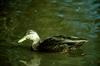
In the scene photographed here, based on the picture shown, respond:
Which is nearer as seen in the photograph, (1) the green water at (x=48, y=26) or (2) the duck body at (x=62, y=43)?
(1) the green water at (x=48, y=26)

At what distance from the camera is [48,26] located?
1154cm

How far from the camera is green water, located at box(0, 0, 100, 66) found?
8.81 m

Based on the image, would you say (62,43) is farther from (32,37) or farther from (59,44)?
(32,37)

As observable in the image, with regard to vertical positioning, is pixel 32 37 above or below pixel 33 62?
above

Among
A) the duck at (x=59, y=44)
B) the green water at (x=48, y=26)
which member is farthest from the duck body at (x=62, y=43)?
the green water at (x=48, y=26)

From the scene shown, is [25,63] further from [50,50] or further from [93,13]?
→ [93,13]

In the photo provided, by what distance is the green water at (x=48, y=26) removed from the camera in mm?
8812

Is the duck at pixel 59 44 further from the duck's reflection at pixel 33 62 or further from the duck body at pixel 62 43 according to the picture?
the duck's reflection at pixel 33 62

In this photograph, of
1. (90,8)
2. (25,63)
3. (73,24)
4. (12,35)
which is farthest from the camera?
(90,8)

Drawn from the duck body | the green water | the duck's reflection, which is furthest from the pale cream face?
the duck's reflection

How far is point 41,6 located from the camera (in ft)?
47.1

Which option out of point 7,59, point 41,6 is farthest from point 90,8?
point 7,59

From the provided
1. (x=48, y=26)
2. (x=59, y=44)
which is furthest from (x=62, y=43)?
(x=48, y=26)

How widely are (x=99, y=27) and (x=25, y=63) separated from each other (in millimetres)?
3342
